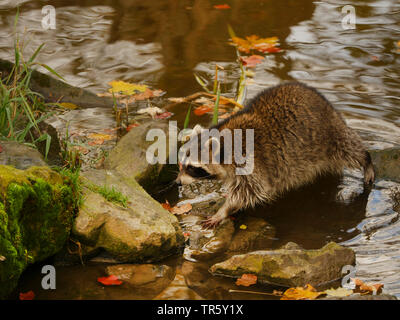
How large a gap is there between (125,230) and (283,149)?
1.69 metres

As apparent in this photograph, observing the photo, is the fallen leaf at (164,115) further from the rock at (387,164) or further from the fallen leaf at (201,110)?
the rock at (387,164)

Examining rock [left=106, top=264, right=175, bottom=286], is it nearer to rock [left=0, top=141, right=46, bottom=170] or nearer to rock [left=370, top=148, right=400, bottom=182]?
rock [left=0, top=141, right=46, bottom=170]

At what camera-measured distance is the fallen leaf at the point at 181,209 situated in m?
4.67

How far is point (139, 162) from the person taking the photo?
16.2 ft

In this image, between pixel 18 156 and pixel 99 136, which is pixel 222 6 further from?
pixel 18 156

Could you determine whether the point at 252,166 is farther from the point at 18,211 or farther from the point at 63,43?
the point at 63,43

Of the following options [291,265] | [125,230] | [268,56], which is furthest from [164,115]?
[291,265]

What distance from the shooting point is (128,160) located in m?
4.95

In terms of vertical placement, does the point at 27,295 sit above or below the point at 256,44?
below

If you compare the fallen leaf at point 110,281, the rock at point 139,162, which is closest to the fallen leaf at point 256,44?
the rock at point 139,162

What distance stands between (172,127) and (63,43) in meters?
3.54

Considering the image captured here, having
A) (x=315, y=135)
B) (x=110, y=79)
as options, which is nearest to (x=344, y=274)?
(x=315, y=135)

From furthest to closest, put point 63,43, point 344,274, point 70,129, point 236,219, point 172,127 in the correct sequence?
point 63,43 < point 70,129 < point 172,127 < point 236,219 < point 344,274

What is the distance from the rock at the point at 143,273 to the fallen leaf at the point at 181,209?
80 centimetres
